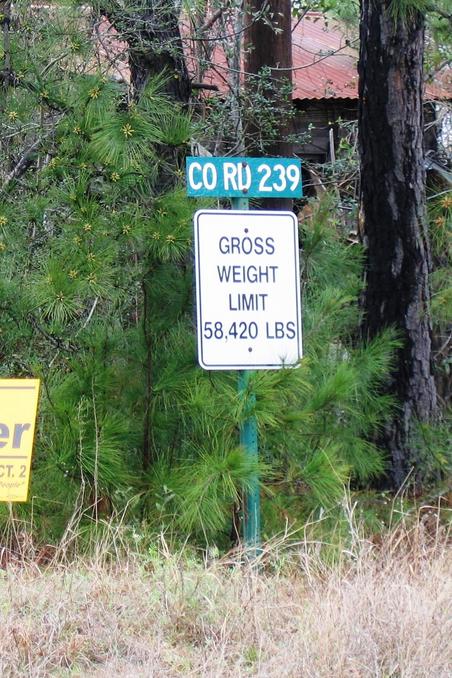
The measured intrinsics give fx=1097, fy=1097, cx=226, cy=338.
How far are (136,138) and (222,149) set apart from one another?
12.3 ft

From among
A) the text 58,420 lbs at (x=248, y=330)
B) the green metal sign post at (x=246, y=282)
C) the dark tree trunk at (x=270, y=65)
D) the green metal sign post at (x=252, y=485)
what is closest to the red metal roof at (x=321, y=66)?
the dark tree trunk at (x=270, y=65)

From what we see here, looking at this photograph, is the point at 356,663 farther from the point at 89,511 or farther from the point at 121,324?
the point at 121,324

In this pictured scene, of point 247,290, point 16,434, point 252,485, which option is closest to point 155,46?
point 247,290

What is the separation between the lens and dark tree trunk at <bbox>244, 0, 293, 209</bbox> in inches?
364

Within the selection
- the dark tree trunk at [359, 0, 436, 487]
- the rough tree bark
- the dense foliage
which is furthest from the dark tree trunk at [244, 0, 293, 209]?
the dense foliage

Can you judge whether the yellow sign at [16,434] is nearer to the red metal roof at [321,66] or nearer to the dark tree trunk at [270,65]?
the dark tree trunk at [270,65]

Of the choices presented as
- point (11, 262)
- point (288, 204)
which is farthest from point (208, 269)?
point (288, 204)

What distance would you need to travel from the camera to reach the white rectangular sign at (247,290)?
5.49m

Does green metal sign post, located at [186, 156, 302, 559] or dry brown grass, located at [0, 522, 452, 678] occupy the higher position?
green metal sign post, located at [186, 156, 302, 559]

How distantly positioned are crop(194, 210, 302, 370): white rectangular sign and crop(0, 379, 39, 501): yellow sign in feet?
3.05

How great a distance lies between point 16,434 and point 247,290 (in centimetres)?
139

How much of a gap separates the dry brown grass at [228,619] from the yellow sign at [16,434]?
0.45 m

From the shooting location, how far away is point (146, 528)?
5676 millimetres

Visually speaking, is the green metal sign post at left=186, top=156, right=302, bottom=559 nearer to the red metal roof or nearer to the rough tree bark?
the rough tree bark
